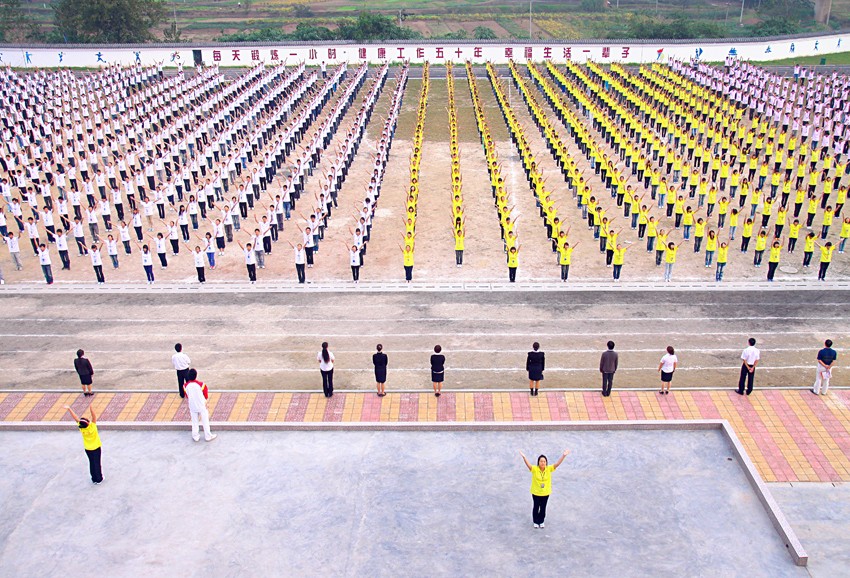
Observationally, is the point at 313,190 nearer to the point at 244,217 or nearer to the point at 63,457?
the point at 244,217

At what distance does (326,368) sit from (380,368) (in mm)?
805

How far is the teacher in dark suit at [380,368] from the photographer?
436 inches

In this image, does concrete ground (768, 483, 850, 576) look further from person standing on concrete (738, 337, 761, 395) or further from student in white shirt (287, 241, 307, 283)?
student in white shirt (287, 241, 307, 283)

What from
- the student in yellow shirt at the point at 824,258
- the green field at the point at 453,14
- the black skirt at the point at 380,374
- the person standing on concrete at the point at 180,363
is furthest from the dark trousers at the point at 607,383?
the green field at the point at 453,14

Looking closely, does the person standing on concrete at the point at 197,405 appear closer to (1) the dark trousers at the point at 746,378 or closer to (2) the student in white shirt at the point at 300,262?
(2) the student in white shirt at the point at 300,262

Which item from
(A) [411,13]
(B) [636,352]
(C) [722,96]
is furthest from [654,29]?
(B) [636,352]

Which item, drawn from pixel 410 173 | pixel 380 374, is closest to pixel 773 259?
pixel 380 374

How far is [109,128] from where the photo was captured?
2722 cm

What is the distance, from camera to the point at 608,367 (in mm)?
11047

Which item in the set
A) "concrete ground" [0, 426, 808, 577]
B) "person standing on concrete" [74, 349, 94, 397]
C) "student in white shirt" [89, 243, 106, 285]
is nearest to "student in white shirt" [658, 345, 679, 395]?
"concrete ground" [0, 426, 808, 577]

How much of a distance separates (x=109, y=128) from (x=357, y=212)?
40.7 feet

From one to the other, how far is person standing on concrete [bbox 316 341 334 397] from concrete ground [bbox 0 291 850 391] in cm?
69

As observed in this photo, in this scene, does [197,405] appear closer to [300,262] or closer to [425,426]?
[425,426]

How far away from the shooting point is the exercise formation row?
1694 centimetres
